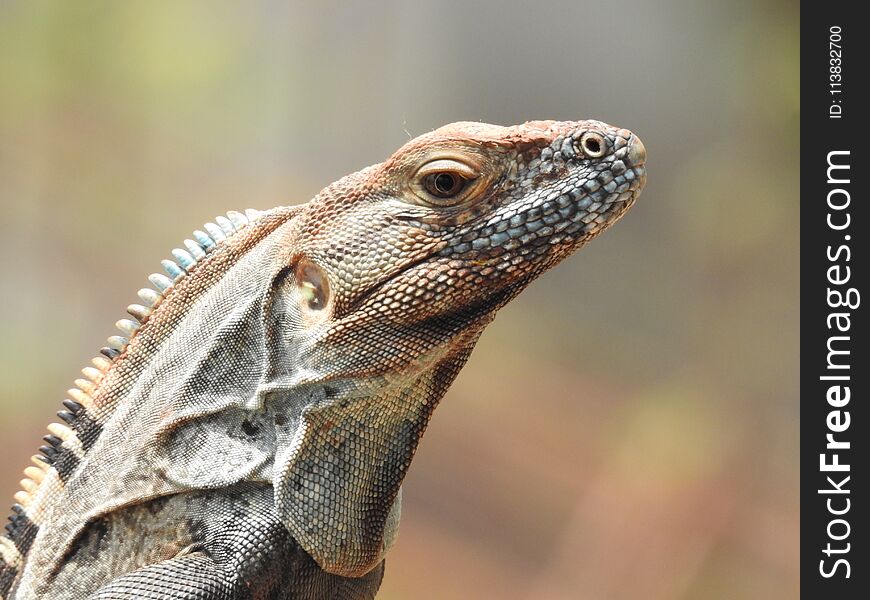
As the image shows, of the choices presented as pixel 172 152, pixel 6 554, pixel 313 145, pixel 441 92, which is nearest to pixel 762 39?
pixel 441 92

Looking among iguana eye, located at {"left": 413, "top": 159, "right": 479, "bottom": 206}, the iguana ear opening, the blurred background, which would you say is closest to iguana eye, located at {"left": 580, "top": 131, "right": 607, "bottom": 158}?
iguana eye, located at {"left": 413, "top": 159, "right": 479, "bottom": 206}

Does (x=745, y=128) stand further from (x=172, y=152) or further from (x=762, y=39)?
(x=172, y=152)

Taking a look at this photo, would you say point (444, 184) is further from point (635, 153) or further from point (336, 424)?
point (336, 424)

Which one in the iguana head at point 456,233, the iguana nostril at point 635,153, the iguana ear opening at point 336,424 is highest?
the iguana nostril at point 635,153

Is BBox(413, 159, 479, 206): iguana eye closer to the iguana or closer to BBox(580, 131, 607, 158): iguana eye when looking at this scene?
the iguana

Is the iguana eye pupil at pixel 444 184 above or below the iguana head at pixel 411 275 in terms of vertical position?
above
